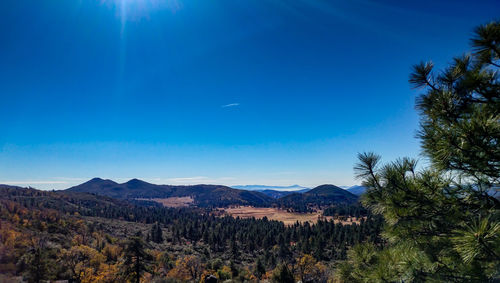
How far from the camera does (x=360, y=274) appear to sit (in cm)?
506

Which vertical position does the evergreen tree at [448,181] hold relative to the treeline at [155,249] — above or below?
above

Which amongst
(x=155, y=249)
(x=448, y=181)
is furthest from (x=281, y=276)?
(x=155, y=249)

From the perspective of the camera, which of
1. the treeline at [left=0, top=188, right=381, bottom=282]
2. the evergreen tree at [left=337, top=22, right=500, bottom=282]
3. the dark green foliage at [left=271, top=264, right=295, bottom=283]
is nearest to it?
the evergreen tree at [left=337, top=22, right=500, bottom=282]

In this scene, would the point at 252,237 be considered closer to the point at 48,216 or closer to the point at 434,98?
the point at 48,216

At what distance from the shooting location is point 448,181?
390cm

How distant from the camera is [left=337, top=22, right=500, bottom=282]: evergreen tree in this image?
3.26 m

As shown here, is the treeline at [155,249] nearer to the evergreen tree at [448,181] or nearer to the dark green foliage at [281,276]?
the dark green foliage at [281,276]

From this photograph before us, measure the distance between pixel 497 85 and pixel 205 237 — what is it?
11008 cm

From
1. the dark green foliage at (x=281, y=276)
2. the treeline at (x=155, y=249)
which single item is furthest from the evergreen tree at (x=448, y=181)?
the dark green foliage at (x=281, y=276)

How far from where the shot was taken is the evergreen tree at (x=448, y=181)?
3.26 m

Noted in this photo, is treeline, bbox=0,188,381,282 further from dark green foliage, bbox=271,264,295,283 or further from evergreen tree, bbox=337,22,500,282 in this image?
evergreen tree, bbox=337,22,500,282

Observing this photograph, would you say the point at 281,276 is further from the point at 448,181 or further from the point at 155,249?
the point at 155,249

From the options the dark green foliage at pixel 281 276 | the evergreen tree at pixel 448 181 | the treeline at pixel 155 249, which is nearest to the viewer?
the evergreen tree at pixel 448 181

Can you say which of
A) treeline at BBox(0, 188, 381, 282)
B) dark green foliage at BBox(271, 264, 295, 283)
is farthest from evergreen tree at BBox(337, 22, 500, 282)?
dark green foliage at BBox(271, 264, 295, 283)
